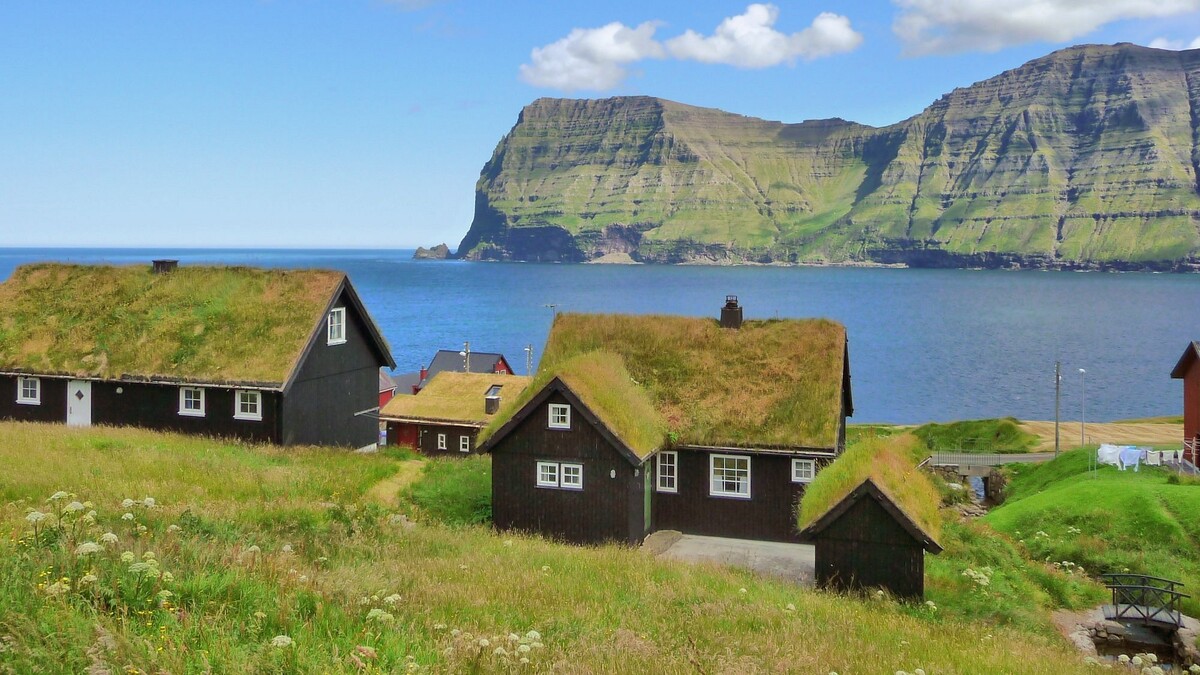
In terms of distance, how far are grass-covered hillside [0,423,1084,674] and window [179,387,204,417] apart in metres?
10.2

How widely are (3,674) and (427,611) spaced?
452cm

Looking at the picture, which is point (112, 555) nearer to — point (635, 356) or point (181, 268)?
point (635, 356)

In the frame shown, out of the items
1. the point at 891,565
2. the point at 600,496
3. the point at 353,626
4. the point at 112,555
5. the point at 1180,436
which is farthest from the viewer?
the point at 1180,436

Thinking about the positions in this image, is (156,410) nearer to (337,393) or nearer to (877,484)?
(337,393)

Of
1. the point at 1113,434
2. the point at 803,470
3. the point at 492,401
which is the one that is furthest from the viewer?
the point at 1113,434

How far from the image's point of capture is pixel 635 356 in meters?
31.6

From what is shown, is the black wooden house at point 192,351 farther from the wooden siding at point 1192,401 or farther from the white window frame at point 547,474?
the wooden siding at point 1192,401

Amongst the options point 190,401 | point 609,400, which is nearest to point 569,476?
point 609,400

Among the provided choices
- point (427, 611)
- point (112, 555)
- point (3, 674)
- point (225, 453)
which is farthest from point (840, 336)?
point (3, 674)

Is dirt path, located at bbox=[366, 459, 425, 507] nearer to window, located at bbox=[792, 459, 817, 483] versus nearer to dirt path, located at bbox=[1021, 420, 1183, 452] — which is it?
window, located at bbox=[792, 459, 817, 483]

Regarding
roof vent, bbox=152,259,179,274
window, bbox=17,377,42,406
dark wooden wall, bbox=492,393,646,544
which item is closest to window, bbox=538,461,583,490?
dark wooden wall, bbox=492,393,646,544

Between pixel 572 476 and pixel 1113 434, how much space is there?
2003 inches

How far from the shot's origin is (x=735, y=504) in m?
28.8

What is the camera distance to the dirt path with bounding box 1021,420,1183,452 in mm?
59125
